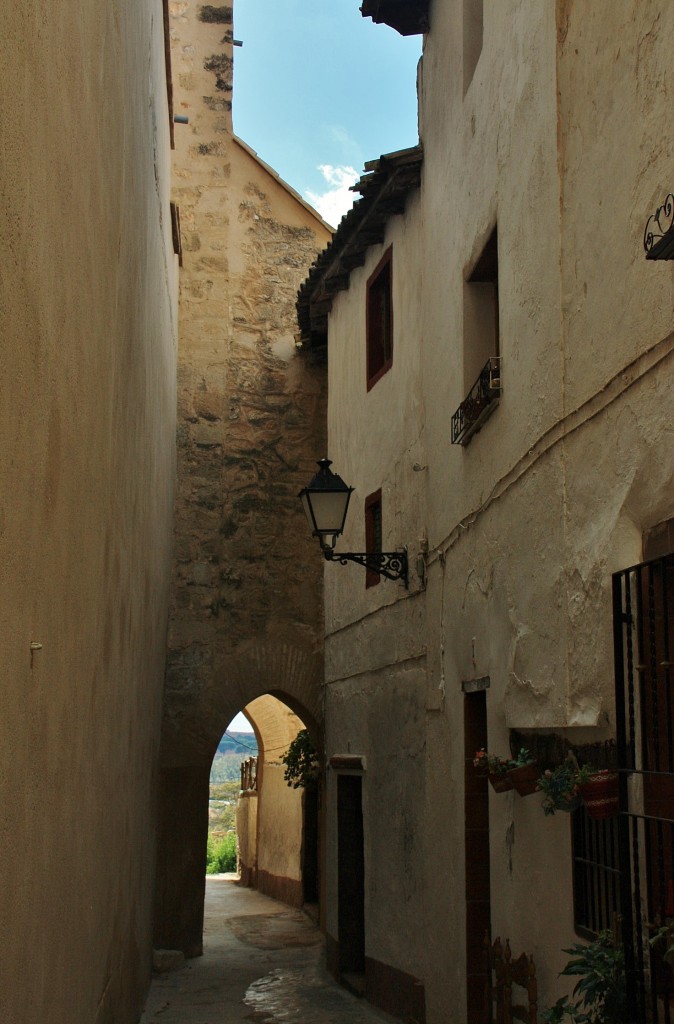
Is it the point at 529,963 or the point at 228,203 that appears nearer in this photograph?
the point at 529,963

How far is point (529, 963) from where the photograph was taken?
5414 mm

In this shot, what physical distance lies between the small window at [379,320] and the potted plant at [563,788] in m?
5.91

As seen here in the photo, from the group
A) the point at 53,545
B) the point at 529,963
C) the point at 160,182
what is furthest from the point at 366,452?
the point at 53,545

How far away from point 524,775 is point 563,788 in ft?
2.27

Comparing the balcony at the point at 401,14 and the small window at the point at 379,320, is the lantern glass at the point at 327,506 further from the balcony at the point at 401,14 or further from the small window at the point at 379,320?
the balcony at the point at 401,14

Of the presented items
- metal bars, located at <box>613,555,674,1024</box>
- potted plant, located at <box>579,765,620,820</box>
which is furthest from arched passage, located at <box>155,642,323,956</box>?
metal bars, located at <box>613,555,674,1024</box>

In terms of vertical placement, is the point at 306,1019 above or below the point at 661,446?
below

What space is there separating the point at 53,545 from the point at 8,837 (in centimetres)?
87

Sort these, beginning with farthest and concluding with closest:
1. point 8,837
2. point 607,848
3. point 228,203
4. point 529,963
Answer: point 228,203
point 529,963
point 607,848
point 8,837

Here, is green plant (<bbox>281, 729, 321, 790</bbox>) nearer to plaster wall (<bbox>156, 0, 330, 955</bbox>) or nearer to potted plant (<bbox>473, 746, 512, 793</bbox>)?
plaster wall (<bbox>156, 0, 330, 955</bbox>)

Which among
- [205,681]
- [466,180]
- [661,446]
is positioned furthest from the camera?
[205,681]

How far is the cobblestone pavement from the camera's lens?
9195mm

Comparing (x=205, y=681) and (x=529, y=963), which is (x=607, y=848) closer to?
(x=529, y=963)

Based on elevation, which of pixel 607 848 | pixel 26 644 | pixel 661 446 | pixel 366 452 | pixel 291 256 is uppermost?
pixel 291 256
